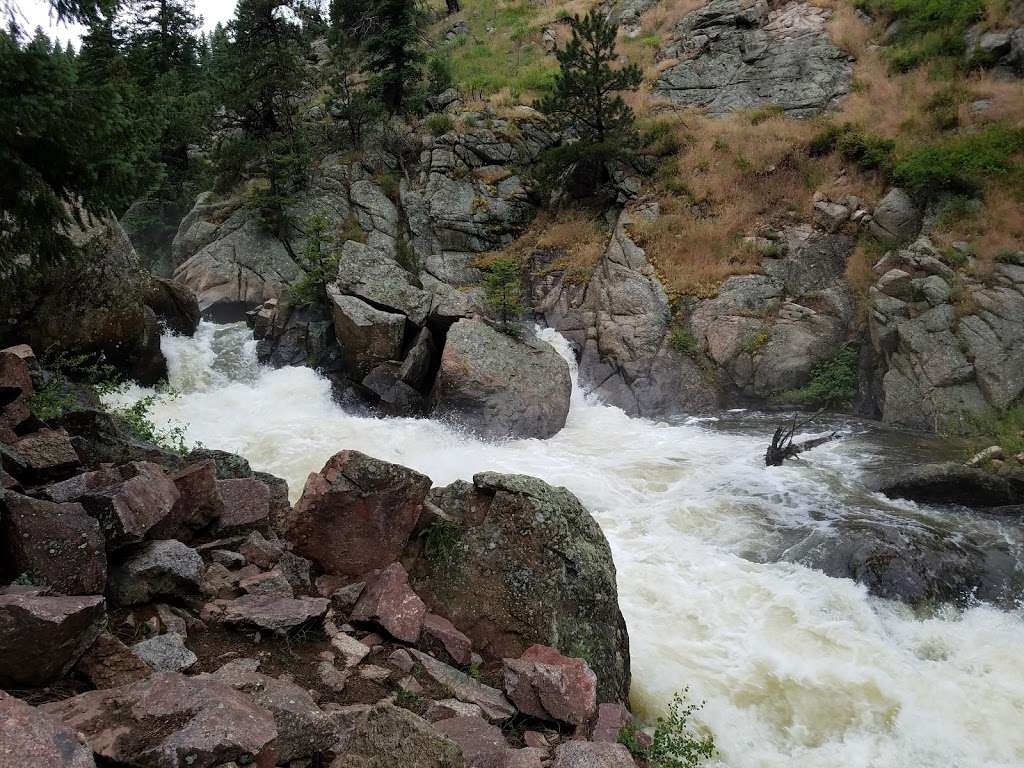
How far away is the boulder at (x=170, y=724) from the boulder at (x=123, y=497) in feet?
5.63

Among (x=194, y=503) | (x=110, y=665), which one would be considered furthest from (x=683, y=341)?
(x=110, y=665)

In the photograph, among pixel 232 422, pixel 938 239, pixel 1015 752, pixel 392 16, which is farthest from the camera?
pixel 392 16

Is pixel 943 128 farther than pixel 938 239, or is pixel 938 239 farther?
pixel 943 128

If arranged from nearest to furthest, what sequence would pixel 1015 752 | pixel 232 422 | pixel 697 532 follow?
pixel 1015 752, pixel 697 532, pixel 232 422

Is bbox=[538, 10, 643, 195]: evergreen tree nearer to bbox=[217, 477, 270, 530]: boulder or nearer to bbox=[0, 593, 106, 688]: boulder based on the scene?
bbox=[217, 477, 270, 530]: boulder

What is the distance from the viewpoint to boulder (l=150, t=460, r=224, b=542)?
570cm

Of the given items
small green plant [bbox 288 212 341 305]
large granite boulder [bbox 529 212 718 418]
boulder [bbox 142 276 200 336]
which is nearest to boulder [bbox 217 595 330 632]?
large granite boulder [bbox 529 212 718 418]

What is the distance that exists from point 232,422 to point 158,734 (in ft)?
42.2

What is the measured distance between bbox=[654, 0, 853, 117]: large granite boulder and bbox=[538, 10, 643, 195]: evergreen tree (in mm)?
8384

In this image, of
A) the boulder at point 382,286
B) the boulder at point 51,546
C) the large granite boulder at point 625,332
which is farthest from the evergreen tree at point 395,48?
the boulder at point 51,546

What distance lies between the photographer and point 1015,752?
6.10 m

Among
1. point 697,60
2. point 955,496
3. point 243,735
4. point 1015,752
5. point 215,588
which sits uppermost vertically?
point 697,60

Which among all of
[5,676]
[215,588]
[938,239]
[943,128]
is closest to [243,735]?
[5,676]

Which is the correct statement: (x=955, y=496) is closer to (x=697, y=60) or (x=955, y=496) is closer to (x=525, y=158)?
(x=525, y=158)
